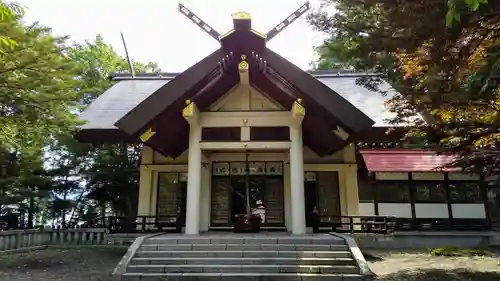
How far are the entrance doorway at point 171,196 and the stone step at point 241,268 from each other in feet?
16.2

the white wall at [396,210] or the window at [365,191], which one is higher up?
the window at [365,191]

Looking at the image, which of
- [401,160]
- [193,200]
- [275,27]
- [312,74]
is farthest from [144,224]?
[401,160]

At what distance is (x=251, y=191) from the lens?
11828mm

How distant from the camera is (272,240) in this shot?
25.9 feet

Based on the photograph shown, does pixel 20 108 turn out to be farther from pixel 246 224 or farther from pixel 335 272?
pixel 335 272

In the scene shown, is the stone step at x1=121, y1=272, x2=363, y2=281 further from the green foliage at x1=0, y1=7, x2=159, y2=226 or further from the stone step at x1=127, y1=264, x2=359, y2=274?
the green foliage at x1=0, y1=7, x2=159, y2=226

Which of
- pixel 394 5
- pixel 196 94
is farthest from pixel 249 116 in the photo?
pixel 394 5

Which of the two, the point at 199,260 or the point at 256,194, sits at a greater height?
the point at 256,194

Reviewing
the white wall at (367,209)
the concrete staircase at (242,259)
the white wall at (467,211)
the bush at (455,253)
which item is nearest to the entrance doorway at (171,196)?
the concrete staircase at (242,259)

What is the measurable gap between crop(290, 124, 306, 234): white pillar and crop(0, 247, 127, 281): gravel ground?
4.33m

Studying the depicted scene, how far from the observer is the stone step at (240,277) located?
6562mm

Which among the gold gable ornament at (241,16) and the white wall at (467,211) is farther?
the white wall at (467,211)

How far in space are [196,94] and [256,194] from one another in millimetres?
4105

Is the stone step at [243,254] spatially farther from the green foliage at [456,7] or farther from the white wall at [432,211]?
the white wall at [432,211]
